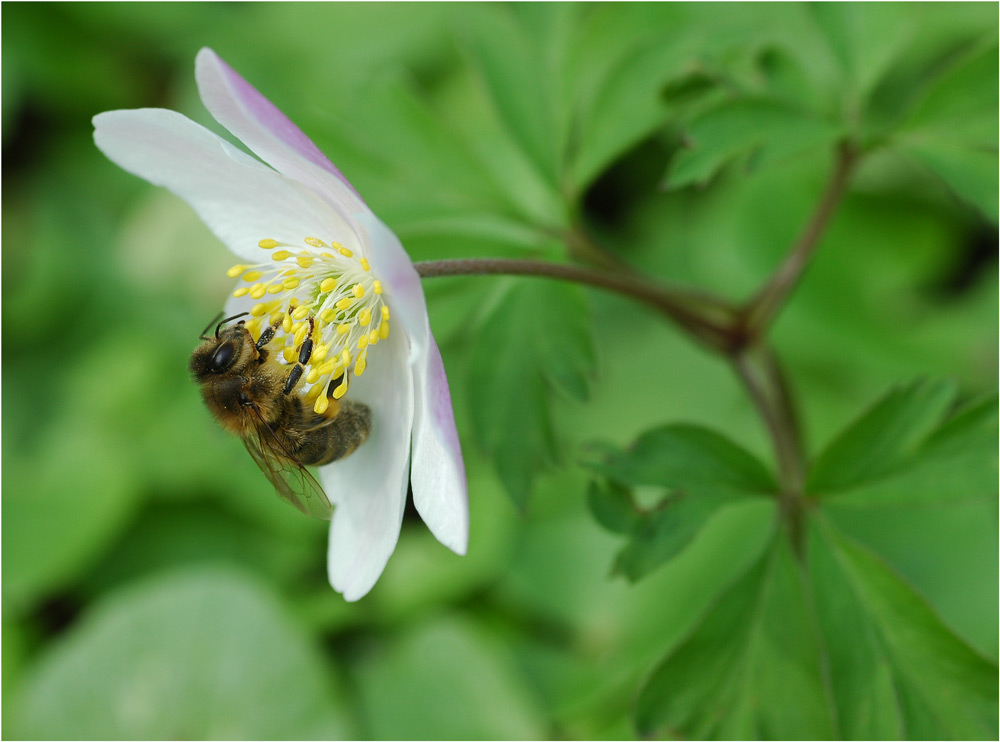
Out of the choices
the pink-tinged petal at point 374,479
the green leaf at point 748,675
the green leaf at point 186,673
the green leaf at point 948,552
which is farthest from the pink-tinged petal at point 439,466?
the green leaf at point 186,673

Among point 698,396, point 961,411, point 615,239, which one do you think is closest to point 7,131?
point 615,239

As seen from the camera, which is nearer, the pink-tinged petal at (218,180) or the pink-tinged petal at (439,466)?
the pink-tinged petal at (439,466)

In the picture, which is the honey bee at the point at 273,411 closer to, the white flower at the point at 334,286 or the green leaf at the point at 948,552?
the white flower at the point at 334,286

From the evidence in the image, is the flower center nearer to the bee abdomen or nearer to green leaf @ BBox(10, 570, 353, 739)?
the bee abdomen

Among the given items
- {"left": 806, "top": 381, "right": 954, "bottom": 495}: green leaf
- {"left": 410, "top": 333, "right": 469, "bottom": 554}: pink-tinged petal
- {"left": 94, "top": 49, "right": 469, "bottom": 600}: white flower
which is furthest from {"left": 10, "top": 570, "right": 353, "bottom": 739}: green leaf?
{"left": 806, "top": 381, "right": 954, "bottom": 495}: green leaf

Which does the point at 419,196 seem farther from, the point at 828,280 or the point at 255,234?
the point at 828,280
